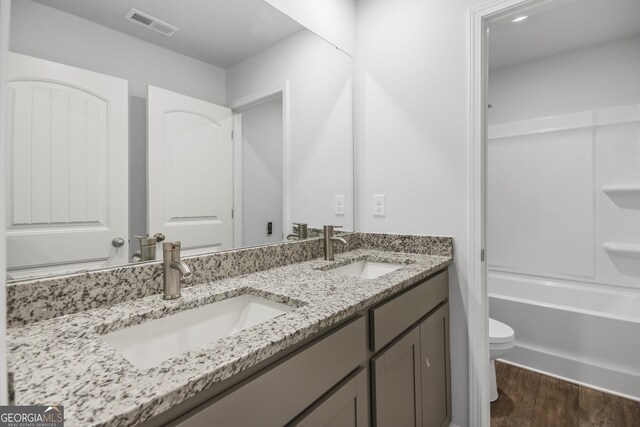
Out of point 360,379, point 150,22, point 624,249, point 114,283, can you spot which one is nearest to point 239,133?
point 150,22

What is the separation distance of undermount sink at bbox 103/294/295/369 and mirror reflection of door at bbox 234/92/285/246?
31 centimetres

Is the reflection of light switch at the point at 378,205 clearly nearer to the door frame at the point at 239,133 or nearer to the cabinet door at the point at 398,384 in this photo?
the door frame at the point at 239,133

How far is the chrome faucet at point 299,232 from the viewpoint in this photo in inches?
62.4

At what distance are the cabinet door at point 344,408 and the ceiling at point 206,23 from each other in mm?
1192

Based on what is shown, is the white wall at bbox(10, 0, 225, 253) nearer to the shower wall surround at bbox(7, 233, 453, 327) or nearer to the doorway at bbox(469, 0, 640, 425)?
the shower wall surround at bbox(7, 233, 453, 327)

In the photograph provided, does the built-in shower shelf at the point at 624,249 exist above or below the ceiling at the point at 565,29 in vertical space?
below

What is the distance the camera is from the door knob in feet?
3.10

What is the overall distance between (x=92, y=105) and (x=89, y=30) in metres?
0.21

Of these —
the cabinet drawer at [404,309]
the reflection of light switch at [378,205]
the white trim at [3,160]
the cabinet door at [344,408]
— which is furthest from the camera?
the reflection of light switch at [378,205]

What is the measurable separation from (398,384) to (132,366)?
35.4 inches

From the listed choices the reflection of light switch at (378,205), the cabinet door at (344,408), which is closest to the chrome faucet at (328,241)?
the reflection of light switch at (378,205)

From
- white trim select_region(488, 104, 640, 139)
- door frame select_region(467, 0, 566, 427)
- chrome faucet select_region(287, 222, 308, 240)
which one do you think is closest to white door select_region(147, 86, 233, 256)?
chrome faucet select_region(287, 222, 308, 240)

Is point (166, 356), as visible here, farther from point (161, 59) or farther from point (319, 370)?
point (161, 59)

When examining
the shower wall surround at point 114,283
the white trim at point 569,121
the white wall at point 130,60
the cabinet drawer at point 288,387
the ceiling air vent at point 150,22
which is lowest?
the cabinet drawer at point 288,387
